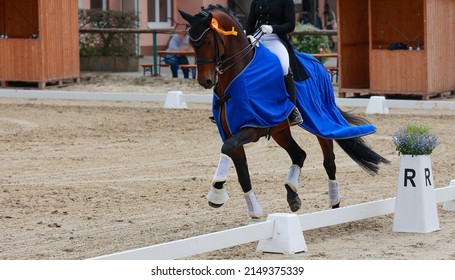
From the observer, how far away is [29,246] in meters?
8.79

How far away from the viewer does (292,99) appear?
9.98m

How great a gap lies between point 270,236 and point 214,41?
70.3 inches

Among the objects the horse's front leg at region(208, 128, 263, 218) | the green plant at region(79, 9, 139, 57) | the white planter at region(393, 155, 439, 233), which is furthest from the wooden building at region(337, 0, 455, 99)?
the horse's front leg at region(208, 128, 263, 218)

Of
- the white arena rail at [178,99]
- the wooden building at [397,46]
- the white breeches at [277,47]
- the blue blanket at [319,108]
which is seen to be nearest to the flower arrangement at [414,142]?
the blue blanket at [319,108]

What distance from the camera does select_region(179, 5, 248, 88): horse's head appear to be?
9.30 metres

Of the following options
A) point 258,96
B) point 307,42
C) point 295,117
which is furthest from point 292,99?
point 307,42

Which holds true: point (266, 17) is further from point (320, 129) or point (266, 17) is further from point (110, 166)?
point (110, 166)

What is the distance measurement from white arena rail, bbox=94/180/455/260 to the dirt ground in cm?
13

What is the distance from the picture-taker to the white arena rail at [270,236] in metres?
7.51

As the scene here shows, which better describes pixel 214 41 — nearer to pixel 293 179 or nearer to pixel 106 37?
pixel 293 179

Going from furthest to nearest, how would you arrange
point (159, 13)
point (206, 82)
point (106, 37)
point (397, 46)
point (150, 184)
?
point (159, 13)
point (106, 37)
point (397, 46)
point (150, 184)
point (206, 82)

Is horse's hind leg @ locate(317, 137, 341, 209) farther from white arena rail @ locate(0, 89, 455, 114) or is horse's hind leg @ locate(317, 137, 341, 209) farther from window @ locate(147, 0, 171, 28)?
window @ locate(147, 0, 171, 28)

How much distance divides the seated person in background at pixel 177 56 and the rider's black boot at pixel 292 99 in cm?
1568
